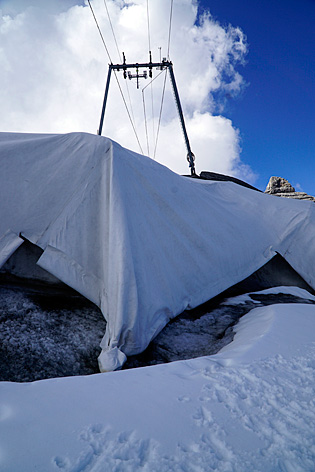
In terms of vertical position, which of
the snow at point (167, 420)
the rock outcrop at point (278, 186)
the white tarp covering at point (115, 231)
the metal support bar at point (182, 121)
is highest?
the rock outcrop at point (278, 186)

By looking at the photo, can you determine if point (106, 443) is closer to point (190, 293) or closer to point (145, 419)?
point (145, 419)

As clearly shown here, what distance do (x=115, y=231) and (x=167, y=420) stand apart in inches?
34.2

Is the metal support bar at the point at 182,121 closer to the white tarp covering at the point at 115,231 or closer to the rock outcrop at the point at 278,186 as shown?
the white tarp covering at the point at 115,231

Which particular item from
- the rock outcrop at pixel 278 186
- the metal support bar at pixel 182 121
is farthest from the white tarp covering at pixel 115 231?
the rock outcrop at pixel 278 186

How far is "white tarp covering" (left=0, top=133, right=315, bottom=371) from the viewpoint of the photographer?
1.19m

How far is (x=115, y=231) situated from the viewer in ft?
4.09

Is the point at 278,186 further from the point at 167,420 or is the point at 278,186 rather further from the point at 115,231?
the point at 167,420

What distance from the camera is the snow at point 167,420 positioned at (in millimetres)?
423

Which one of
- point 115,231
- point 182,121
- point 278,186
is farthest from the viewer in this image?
point 278,186

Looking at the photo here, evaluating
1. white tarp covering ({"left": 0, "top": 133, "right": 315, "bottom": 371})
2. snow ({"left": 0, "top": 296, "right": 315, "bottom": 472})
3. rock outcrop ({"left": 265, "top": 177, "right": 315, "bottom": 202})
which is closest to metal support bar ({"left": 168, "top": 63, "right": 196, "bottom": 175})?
white tarp covering ({"left": 0, "top": 133, "right": 315, "bottom": 371})

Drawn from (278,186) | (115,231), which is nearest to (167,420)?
(115,231)

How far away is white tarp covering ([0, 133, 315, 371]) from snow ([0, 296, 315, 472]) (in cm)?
45

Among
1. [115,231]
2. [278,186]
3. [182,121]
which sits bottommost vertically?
[115,231]

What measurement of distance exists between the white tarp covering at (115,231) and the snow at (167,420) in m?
0.45
